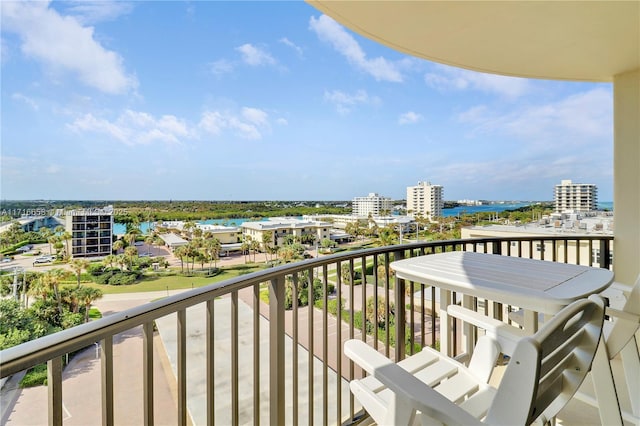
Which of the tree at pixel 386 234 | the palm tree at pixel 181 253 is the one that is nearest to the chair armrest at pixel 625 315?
the tree at pixel 386 234

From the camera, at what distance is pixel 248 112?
23.8m

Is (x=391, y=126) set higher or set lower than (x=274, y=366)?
higher

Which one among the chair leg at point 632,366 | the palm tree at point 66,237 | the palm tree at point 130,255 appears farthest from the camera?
the palm tree at point 130,255

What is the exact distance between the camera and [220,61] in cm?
2078

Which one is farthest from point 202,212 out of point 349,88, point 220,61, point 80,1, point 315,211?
point 349,88

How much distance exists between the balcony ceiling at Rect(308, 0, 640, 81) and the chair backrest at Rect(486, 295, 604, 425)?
1835 mm

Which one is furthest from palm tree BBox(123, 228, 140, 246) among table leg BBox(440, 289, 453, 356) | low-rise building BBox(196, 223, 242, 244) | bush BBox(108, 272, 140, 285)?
table leg BBox(440, 289, 453, 356)

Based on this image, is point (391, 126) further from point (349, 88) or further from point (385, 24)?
point (385, 24)

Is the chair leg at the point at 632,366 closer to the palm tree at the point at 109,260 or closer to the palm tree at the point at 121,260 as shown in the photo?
the palm tree at the point at 109,260

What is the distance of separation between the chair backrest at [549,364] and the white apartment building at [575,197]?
203 inches

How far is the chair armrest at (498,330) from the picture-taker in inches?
56.6

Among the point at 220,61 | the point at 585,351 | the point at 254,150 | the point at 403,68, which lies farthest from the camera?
the point at 254,150

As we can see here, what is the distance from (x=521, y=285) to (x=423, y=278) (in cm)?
42

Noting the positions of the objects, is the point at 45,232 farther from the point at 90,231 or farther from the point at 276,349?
the point at 276,349
